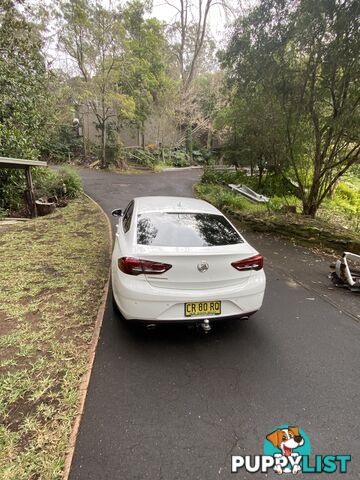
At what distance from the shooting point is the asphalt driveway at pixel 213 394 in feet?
5.97

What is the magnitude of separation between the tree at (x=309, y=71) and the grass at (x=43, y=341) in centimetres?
573

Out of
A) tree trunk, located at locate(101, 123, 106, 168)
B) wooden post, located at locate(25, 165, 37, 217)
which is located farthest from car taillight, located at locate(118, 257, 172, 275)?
tree trunk, located at locate(101, 123, 106, 168)

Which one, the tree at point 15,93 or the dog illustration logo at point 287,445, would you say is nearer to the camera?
the dog illustration logo at point 287,445

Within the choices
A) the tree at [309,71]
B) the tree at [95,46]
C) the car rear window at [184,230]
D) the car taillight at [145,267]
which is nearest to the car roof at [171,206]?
the car rear window at [184,230]

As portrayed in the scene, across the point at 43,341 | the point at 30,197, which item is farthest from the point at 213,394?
the point at 30,197

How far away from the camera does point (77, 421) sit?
2014 mm

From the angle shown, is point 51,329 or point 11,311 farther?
point 11,311

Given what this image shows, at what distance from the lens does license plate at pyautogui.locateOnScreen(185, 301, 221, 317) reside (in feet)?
8.60

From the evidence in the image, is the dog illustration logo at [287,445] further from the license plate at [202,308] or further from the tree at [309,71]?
the tree at [309,71]

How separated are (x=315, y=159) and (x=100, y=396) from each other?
7.46 meters

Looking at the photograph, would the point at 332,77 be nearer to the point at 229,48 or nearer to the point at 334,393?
the point at 229,48

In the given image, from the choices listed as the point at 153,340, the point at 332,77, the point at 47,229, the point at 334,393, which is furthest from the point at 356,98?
the point at 47,229

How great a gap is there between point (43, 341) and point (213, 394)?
5.96 ft

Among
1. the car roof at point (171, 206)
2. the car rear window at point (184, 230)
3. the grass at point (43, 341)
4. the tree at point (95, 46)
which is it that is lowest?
the grass at point (43, 341)
